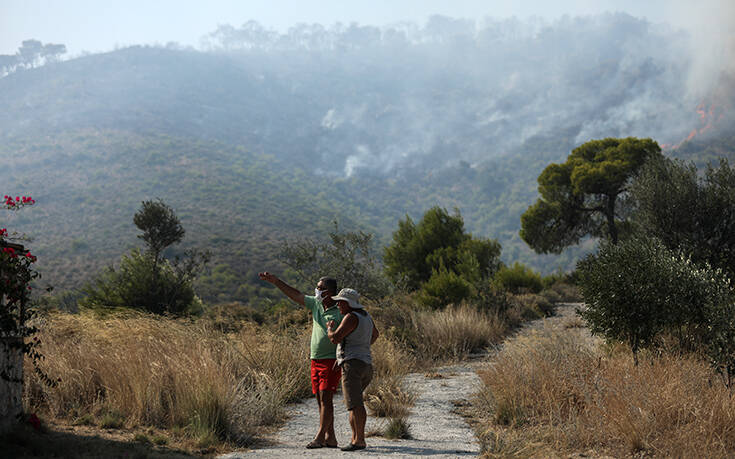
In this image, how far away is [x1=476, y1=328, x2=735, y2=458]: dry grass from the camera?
5504mm

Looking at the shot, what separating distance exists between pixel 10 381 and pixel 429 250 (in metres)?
22.4

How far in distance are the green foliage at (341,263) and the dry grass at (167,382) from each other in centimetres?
878

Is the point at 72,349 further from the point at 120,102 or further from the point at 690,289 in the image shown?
the point at 120,102

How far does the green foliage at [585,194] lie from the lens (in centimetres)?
2977

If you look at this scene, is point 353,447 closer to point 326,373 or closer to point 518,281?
point 326,373

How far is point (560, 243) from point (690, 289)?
24.5 m

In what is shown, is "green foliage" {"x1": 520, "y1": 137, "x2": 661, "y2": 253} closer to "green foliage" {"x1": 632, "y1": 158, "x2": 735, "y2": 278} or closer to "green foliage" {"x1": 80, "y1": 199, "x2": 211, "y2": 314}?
"green foliage" {"x1": 632, "y1": 158, "x2": 735, "y2": 278}

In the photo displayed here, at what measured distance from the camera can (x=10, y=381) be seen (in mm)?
5320

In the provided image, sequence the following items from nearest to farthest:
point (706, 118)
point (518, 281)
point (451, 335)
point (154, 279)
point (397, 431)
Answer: point (397, 431)
point (451, 335)
point (154, 279)
point (518, 281)
point (706, 118)

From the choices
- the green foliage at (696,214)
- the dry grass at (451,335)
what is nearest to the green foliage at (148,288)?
the dry grass at (451,335)

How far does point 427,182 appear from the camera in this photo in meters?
169

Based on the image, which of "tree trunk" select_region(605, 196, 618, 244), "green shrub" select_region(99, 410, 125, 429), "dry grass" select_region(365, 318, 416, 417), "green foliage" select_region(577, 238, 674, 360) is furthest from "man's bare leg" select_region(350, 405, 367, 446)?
"tree trunk" select_region(605, 196, 618, 244)

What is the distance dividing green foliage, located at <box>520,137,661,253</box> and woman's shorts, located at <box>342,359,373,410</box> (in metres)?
26.8

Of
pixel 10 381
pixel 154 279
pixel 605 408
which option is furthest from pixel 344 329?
pixel 154 279
